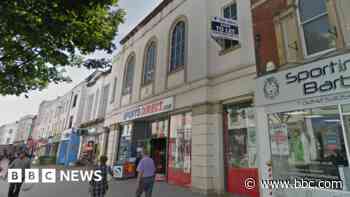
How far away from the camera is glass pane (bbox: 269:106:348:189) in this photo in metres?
5.23

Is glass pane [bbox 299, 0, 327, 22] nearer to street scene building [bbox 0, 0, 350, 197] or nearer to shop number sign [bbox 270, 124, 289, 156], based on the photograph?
street scene building [bbox 0, 0, 350, 197]

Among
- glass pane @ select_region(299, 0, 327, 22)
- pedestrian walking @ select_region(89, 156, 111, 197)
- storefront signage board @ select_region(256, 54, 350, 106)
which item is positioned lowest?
pedestrian walking @ select_region(89, 156, 111, 197)

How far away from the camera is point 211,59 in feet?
32.1

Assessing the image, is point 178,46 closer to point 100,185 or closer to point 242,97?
point 242,97

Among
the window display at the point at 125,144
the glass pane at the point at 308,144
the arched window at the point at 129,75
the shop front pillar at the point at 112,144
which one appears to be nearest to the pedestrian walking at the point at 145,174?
the glass pane at the point at 308,144

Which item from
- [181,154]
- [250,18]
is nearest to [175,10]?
[250,18]

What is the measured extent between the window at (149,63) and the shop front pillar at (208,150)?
5864 millimetres

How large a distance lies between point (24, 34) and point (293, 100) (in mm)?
7959

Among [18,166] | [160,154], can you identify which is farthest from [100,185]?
[160,154]

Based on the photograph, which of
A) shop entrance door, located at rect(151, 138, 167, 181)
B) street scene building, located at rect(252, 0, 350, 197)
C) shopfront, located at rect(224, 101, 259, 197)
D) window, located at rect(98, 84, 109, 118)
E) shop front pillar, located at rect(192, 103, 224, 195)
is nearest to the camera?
street scene building, located at rect(252, 0, 350, 197)

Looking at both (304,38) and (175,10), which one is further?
(175,10)

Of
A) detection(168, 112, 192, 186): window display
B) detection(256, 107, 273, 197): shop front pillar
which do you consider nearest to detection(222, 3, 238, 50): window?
detection(256, 107, 273, 197): shop front pillar

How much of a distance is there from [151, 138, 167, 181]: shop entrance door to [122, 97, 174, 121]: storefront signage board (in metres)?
1.89

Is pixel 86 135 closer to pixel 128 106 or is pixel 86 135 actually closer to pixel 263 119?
pixel 128 106
